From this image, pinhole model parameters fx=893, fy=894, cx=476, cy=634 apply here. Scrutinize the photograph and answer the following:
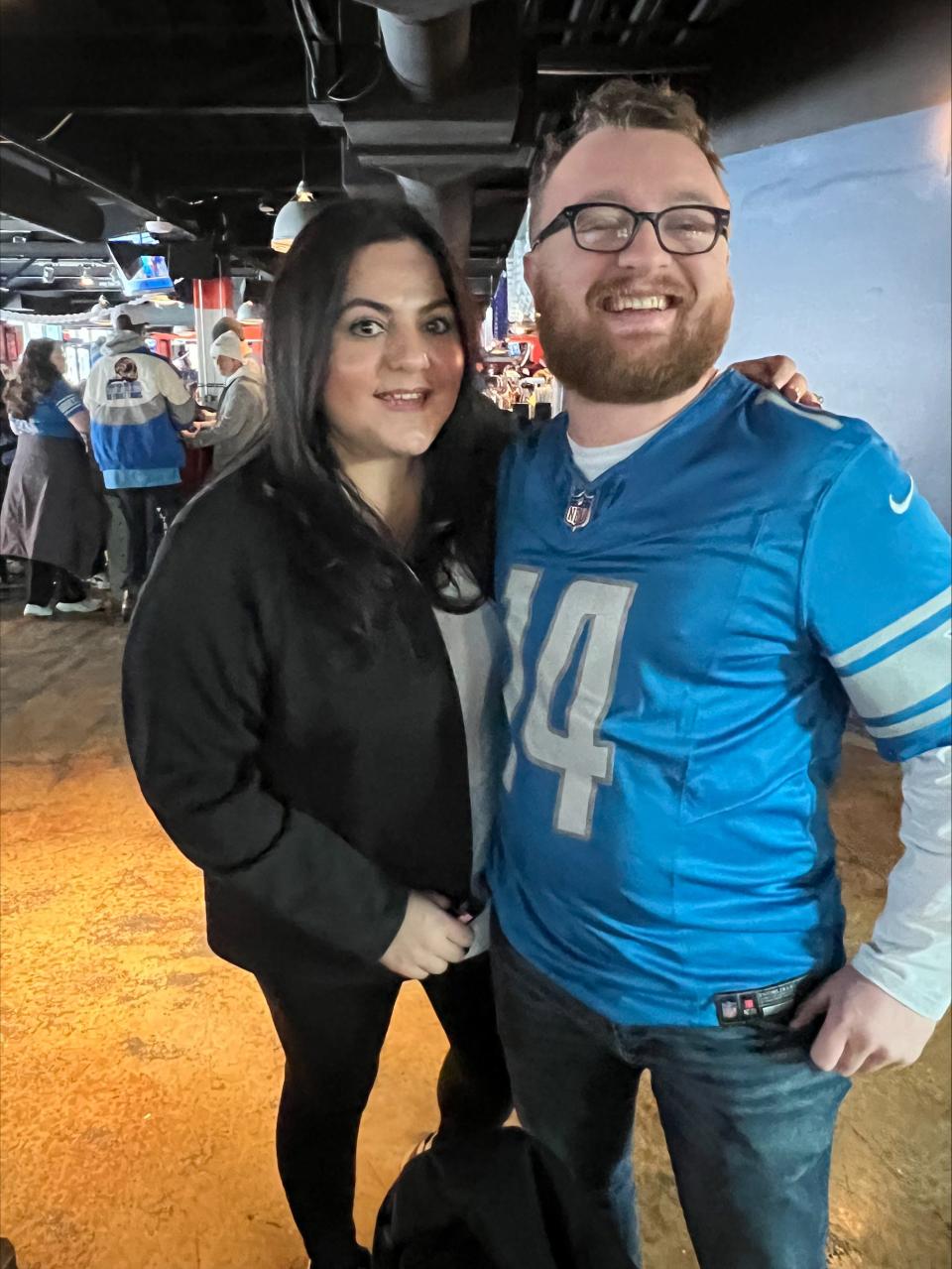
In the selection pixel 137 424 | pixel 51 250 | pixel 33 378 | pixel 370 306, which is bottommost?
pixel 370 306

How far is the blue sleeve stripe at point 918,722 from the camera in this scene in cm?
89

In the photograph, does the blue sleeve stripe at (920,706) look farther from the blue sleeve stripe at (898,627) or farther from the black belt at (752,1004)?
the black belt at (752,1004)

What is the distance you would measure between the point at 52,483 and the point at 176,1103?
4.66m

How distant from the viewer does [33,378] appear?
543 centimetres

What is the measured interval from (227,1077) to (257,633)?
1.46 m

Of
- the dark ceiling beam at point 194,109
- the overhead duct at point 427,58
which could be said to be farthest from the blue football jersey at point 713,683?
the dark ceiling beam at point 194,109

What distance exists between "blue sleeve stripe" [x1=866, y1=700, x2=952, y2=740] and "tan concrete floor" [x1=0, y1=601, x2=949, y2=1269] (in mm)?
1281

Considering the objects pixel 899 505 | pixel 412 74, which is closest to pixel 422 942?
pixel 899 505

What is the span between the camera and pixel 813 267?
148 inches

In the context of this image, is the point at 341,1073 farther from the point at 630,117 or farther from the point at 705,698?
the point at 630,117

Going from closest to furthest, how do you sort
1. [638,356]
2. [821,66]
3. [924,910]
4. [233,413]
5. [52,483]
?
[924,910]
[638,356]
[821,66]
[233,413]
[52,483]

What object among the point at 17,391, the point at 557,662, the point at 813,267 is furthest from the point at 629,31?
the point at 557,662

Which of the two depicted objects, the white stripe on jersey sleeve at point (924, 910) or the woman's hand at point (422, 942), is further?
the woman's hand at point (422, 942)

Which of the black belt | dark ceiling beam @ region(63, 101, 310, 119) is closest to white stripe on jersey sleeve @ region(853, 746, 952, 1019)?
the black belt
